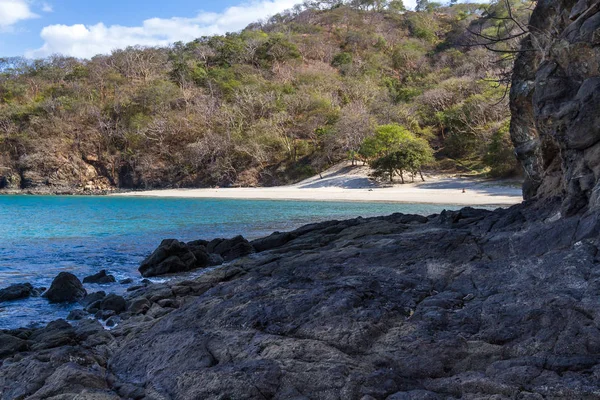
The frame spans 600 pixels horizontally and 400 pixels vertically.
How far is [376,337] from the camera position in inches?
155

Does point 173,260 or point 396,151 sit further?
point 396,151

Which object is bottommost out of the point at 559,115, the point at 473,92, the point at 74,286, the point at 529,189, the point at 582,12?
the point at 74,286

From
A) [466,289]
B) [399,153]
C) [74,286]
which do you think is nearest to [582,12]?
[466,289]

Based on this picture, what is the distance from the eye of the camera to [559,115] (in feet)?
20.1

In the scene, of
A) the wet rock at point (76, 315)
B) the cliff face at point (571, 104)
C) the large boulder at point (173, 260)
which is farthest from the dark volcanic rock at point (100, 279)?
the cliff face at point (571, 104)

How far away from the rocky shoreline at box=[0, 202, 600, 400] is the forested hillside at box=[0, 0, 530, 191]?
92.8ft

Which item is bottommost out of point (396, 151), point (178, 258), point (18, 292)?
point (18, 292)

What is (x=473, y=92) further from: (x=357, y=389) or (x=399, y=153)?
(x=357, y=389)

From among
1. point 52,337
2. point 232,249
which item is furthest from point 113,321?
point 232,249

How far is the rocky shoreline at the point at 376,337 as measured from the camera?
10.8ft

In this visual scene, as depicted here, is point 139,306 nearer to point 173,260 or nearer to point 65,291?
point 65,291

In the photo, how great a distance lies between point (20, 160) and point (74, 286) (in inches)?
2006

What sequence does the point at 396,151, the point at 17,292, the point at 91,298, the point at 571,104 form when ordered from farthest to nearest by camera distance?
the point at 396,151
the point at 17,292
the point at 91,298
the point at 571,104

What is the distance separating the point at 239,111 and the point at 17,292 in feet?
142
